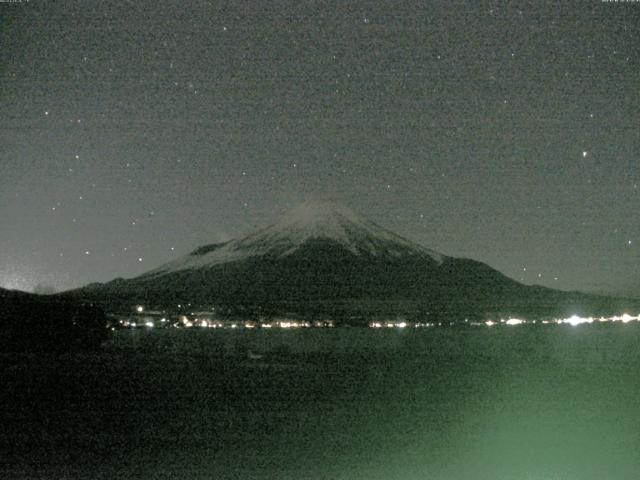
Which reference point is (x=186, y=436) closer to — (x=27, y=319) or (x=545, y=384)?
(x=545, y=384)

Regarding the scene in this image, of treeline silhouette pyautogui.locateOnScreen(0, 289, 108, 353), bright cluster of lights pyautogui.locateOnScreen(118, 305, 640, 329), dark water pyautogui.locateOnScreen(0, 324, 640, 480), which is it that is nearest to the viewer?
dark water pyautogui.locateOnScreen(0, 324, 640, 480)

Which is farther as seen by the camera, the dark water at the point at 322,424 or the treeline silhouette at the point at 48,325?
the treeline silhouette at the point at 48,325

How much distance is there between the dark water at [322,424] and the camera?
1135 centimetres

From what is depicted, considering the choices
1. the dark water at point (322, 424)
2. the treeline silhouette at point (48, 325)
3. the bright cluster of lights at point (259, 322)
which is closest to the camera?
the dark water at point (322, 424)

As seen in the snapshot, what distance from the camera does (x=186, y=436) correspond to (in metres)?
14.2

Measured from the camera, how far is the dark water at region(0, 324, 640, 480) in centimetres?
1135

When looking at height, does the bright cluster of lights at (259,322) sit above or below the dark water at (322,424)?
above

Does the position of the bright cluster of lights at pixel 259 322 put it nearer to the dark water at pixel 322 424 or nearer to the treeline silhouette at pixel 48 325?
the treeline silhouette at pixel 48 325

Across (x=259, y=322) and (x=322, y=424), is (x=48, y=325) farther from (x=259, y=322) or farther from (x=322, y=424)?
(x=259, y=322)

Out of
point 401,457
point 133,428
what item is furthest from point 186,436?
point 401,457

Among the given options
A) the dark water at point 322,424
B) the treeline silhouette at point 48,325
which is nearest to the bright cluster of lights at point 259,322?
the treeline silhouette at point 48,325

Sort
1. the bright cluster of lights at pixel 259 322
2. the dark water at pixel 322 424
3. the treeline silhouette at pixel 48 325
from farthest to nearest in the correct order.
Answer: the bright cluster of lights at pixel 259 322, the treeline silhouette at pixel 48 325, the dark water at pixel 322 424

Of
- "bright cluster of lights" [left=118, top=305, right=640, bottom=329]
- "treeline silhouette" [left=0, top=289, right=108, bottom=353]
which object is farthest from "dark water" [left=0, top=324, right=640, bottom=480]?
"bright cluster of lights" [left=118, top=305, right=640, bottom=329]

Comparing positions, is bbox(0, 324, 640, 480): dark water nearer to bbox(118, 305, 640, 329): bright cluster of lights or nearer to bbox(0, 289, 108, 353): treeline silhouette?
bbox(0, 289, 108, 353): treeline silhouette
